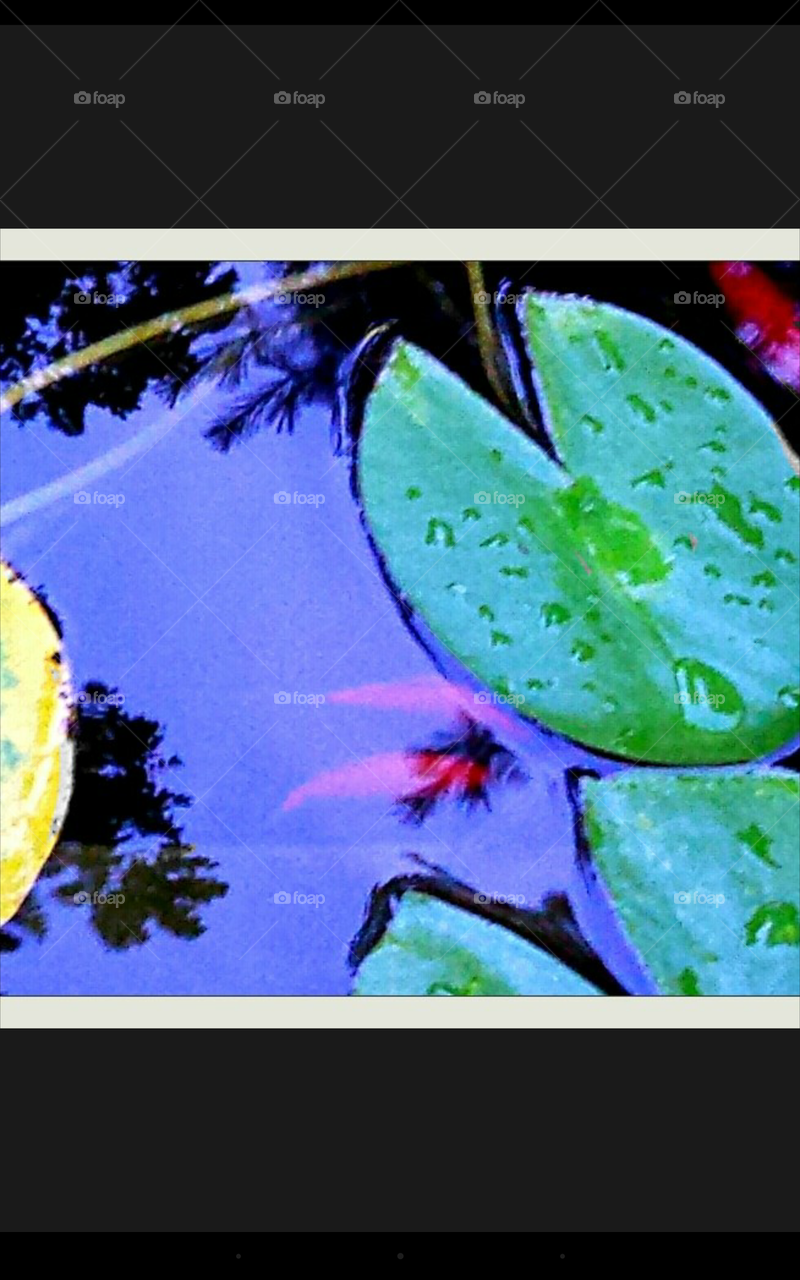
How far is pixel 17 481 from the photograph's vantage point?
2080 millimetres

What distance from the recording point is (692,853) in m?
2.08

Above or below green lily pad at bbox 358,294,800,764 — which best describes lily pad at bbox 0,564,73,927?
above

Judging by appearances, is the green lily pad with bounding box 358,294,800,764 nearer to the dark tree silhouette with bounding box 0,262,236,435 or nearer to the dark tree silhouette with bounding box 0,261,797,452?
the dark tree silhouette with bounding box 0,261,797,452

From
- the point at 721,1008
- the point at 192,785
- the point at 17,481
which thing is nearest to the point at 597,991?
the point at 721,1008

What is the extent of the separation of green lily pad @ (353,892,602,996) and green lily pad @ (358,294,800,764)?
36 cm

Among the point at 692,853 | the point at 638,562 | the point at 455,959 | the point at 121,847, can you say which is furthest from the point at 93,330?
the point at 692,853

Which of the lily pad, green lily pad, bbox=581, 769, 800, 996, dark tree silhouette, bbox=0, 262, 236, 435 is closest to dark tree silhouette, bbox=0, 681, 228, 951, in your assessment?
the lily pad

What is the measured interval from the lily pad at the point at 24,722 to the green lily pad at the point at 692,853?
2.99 ft

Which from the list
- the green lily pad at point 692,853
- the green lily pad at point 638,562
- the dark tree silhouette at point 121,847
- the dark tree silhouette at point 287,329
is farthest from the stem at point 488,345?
the dark tree silhouette at point 121,847

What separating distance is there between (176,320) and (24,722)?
0.72m

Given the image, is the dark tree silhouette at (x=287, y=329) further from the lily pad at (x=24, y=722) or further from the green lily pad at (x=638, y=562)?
the lily pad at (x=24, y=722)

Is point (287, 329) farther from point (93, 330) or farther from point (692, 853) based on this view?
point (692, 853)

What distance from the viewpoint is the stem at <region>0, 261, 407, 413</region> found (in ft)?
6.79

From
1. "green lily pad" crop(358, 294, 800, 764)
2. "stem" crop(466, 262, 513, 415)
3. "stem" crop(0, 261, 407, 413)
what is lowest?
"green lily pad" crop(358, 294, 800, 764)
